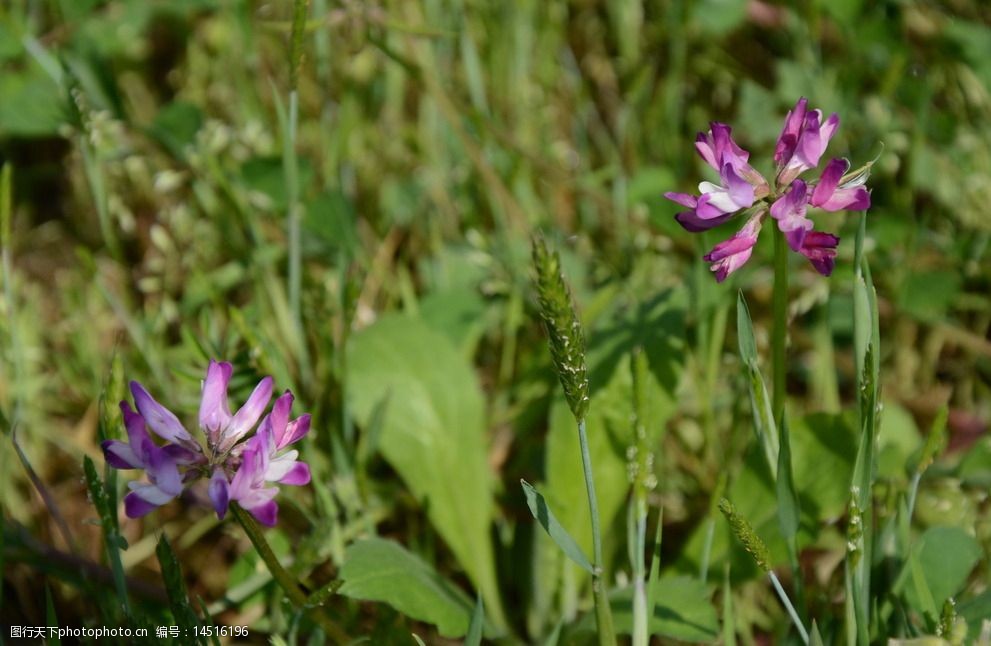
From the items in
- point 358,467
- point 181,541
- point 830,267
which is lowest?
point 181,541

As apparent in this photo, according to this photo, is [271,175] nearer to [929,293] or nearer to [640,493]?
[640,493]

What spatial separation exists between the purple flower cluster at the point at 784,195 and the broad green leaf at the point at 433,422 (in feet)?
3.19

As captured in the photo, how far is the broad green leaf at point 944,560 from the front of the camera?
69.7 inches

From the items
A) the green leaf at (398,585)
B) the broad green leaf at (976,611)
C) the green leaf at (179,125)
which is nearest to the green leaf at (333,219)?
the green leaf at (179,125)

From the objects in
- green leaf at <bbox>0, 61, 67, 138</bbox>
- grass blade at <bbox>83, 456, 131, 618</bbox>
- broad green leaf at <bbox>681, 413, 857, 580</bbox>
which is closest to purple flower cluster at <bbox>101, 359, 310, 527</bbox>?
grass blade at <bbox>83, 456, 131, 618</bbox>

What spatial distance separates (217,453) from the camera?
1.47 metres

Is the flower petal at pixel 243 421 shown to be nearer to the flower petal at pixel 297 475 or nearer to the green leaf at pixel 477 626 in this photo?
the flower petal at pixel 297 475

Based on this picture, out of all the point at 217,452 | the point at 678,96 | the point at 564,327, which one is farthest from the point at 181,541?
the point at 678,96

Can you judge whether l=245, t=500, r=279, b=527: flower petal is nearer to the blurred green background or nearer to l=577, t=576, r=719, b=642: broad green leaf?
the blurred green background

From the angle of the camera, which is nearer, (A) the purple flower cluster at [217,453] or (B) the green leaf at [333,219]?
(A) the purple flower cluster at [217,453]

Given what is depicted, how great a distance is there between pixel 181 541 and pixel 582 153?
1650 mm

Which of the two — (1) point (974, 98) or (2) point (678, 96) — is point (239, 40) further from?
(1) point (974, 98)

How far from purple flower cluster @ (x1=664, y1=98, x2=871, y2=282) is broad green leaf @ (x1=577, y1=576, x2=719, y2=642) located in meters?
0.60

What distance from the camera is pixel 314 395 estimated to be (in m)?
2.39
